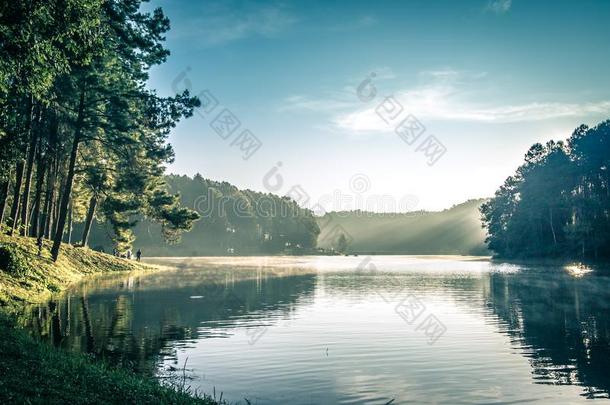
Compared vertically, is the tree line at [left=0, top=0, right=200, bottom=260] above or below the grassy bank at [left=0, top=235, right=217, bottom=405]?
above

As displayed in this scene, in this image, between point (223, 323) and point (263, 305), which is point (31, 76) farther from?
point (263, 305)

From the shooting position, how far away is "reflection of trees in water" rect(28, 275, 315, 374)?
20.2 m

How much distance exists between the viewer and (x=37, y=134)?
46.5m

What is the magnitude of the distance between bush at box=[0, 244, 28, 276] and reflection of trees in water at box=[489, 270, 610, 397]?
101ft

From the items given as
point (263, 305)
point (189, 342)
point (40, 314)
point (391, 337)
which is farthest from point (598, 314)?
point (40, 314)

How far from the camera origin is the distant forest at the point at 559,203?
10300 centimetres

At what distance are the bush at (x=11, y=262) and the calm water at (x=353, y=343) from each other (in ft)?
11.2

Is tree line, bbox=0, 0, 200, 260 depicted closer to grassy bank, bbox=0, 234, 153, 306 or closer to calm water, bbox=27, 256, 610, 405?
grassy bank, bbox=0, 234, 153, 306

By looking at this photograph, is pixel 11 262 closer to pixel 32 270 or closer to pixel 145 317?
pixel 32 270

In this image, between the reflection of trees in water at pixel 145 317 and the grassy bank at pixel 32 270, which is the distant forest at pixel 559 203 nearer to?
the reflection of trees in water at pixel 145 317

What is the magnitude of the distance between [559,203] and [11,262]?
112m

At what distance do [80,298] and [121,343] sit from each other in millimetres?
16540

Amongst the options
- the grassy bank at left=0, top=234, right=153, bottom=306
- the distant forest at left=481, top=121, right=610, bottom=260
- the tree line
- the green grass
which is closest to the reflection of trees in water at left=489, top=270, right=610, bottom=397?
the green grass

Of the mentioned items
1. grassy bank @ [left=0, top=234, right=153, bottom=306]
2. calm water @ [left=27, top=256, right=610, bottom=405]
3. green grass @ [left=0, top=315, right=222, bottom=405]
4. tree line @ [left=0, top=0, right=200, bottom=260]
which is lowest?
calm water @ [left=27, top=256, right=610, bottom=405]
